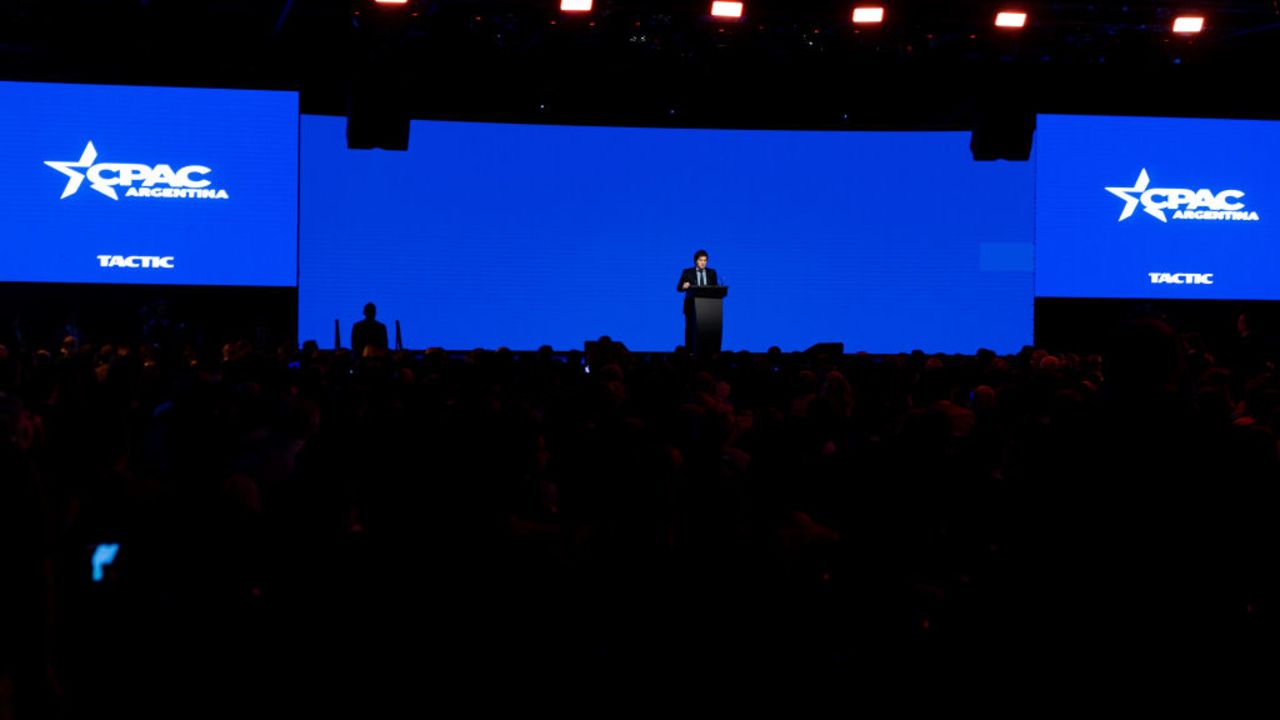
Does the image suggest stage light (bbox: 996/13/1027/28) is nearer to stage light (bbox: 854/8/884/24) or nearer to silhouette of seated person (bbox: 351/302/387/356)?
stage light (bbox: 854/8/884/24)

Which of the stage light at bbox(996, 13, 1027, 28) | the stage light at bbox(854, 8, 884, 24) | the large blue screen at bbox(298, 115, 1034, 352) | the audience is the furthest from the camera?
the large blue screen at bbox(298, 115, 1034, 352)

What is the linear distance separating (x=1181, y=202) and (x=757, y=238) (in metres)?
4.95

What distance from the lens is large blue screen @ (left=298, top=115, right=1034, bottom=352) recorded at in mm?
14281

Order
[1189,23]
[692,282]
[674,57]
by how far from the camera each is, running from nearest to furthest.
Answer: [1189,23], [692,282], [674,57]

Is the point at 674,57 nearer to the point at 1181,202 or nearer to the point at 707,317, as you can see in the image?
the point at 707,317

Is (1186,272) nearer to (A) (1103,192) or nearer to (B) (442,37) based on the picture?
(A) (1103,192)

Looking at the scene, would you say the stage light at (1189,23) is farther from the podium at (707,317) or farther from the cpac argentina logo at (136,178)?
the cpac argentina logo at (136,178)

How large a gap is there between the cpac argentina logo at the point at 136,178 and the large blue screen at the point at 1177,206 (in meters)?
9.46

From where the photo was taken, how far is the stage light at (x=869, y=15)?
10.6m

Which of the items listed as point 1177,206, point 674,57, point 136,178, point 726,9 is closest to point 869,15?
Answer: point 726,9

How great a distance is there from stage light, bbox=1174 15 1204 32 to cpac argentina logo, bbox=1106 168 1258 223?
9.55 feet

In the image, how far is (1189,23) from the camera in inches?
430

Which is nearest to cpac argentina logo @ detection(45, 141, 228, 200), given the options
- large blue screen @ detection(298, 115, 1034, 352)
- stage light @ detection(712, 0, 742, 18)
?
large blue screen @ detection(298, 115, 1034, 352)

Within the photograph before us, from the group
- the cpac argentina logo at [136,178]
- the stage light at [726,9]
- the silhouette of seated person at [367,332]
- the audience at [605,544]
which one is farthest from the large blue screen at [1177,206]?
the cpac argentina logo at [136,178]
